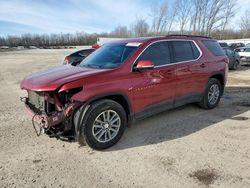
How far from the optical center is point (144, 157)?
158 inches

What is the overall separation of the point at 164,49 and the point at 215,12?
55.0 m

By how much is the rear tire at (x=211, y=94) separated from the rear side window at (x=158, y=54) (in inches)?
67.3

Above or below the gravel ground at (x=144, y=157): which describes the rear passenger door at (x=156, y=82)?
Result: above

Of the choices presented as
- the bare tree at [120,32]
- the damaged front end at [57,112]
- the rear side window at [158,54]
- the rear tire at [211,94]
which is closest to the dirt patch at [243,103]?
the rear tire at [211,94]

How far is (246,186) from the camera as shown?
3215 millimetres

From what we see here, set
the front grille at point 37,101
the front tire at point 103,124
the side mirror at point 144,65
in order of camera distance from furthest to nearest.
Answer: the side mirror at point 144,65
the front grille at point 37,101
the front tire at point 103,124

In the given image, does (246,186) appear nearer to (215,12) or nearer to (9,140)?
(9,140)

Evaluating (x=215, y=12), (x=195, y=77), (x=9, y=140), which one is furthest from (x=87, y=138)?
(x=215, y=12)

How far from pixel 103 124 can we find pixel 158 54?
1.79m

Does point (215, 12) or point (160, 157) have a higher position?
point (215, 12)

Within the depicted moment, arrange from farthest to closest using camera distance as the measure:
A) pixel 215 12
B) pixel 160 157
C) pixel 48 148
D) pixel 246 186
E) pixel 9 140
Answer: pixel 215 12, pixel 9 140, pixel 48 148, pixel 160 157, pixel 246 186

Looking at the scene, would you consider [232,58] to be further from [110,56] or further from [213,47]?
[110,56]

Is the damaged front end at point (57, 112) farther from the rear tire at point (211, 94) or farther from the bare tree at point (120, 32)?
the bare tree at point (120, 32)

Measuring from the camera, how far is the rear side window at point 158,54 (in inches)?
190
